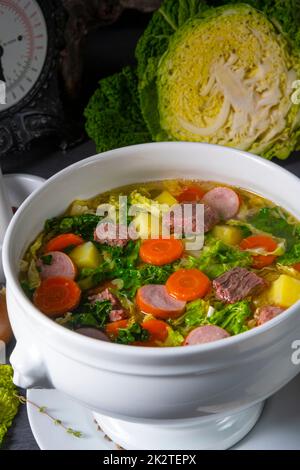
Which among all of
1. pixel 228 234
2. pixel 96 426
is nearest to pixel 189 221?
pixel 228 234

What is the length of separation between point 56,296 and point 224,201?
1.97 ft

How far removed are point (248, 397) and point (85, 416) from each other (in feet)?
1.80

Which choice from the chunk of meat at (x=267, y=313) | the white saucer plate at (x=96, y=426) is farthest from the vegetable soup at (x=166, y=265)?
the white saucer plate at (x=96, y=426)

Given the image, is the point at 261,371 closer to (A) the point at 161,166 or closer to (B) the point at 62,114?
(A) the point at 161,166

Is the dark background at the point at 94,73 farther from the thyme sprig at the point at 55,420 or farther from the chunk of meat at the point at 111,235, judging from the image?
the thyme sprig at the point at 55,420

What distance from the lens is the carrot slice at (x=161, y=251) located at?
79.1 inches

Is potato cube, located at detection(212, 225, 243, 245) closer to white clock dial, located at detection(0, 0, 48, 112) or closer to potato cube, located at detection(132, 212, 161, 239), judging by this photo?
potato cube, located at detection(132, 212, 161, 239)

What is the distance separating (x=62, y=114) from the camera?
3156mm

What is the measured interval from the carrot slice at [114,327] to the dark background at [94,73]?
142cm

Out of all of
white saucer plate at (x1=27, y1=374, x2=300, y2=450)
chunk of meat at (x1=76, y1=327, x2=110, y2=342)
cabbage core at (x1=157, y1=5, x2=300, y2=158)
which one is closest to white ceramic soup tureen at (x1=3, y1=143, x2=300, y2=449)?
white saucer plate at (x1=27, y1=374, x2=300, y2=450)

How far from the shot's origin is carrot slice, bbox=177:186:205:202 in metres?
2.23

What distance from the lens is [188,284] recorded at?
191 cm

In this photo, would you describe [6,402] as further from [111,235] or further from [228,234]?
[228,234]

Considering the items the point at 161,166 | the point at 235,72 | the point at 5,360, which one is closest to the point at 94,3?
the point at 235,72
